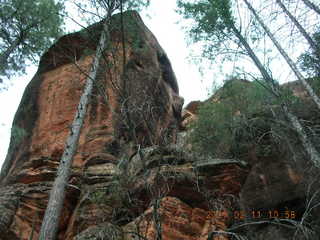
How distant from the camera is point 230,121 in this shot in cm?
1193

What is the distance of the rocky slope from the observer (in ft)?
19.1

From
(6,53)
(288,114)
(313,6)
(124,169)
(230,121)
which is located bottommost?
(124,169)

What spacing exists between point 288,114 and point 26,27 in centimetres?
1130

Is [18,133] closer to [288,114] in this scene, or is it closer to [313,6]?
[288,114]

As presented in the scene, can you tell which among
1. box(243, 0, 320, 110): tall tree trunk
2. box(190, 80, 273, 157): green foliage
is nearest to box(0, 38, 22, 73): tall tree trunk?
box(190, 80, 273, 157): green foliage

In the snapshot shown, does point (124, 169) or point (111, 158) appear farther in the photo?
point (111, 158)

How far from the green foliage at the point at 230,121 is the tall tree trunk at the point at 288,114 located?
118cm

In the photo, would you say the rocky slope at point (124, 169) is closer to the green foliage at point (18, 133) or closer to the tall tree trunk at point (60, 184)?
the green foliage at point (18, 133)

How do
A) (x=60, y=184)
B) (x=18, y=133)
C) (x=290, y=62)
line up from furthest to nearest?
(x=18, y=133), (x=290, y=62), (x=60, y=184)

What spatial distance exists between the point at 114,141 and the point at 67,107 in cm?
272

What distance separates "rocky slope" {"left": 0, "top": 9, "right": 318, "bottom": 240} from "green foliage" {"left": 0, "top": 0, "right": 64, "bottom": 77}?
76 cm

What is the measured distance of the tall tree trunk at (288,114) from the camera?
8.82 meters

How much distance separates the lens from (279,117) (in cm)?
1205

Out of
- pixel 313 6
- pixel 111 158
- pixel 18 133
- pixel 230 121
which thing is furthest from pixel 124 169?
pixel 313 6
